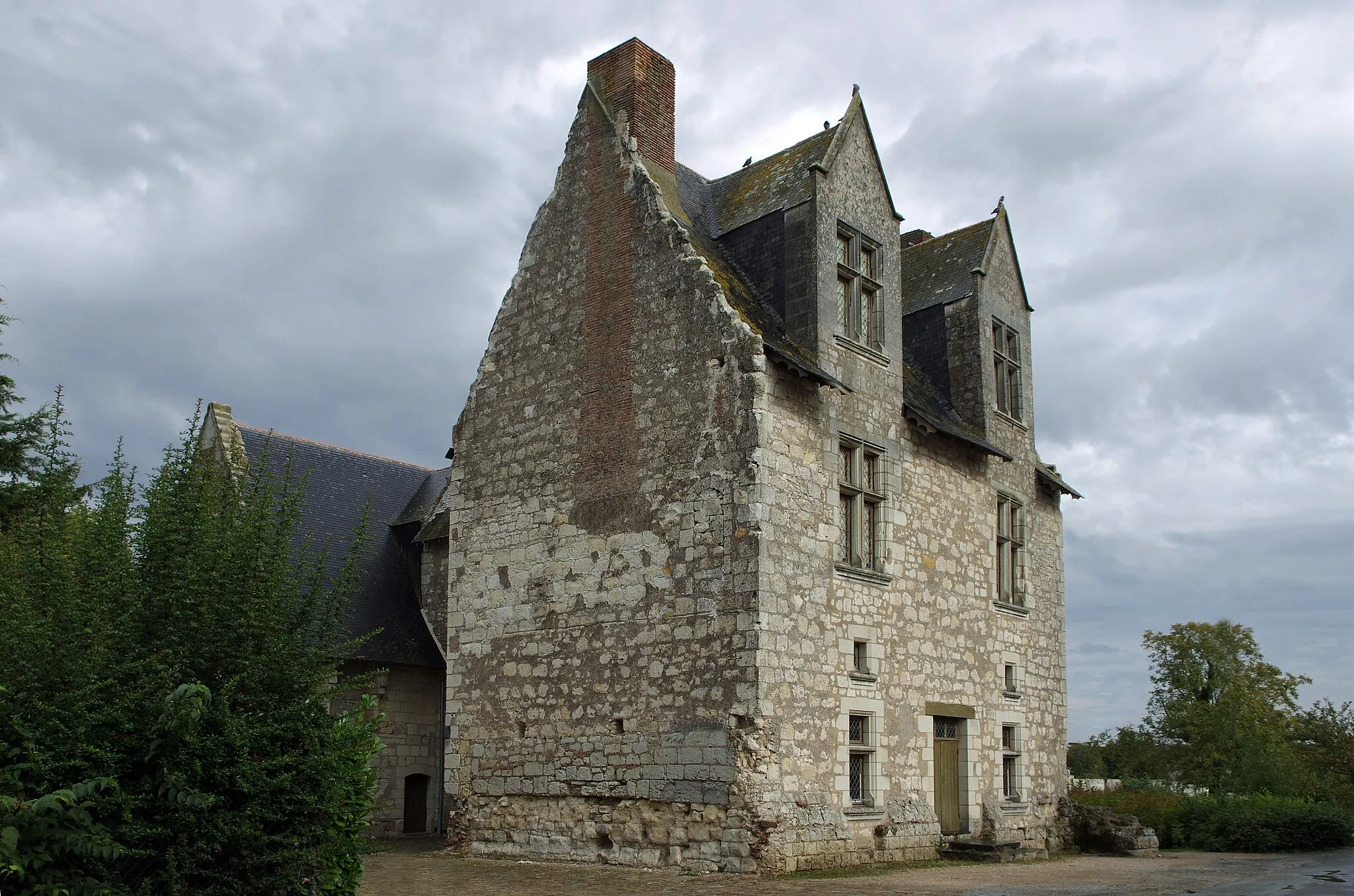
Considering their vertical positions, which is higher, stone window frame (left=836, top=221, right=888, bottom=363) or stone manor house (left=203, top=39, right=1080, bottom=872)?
stone window frame (left=836, top=221, right=888, bottom=363)

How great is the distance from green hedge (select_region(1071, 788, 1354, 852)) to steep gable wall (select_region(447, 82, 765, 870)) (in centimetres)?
1015

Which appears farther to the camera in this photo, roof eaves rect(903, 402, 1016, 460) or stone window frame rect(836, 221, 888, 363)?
roof eaves rect(903, 402, 1016, 460)

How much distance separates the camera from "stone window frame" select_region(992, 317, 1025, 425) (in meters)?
20.4

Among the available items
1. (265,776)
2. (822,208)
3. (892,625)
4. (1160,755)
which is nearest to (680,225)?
(822,208)

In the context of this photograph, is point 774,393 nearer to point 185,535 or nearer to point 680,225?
point 680,225

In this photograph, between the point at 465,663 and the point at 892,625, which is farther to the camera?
the point at 465,663

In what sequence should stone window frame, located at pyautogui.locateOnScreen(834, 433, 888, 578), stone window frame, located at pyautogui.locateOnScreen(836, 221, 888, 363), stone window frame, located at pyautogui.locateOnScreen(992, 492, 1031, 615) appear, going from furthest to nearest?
stone window frame, located at pyautogui.locateOnScreen(992, 492, 1031, 615)
stone window frame, located at pyautogui.locateOnScreen(836, 221, 888, 363)
stone window frame, located at pyautogui.locateOnScreen(834, 433, 888, 578)

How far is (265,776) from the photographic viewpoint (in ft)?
27.5

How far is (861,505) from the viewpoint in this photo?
15.8 metres

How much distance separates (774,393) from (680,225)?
2.81m

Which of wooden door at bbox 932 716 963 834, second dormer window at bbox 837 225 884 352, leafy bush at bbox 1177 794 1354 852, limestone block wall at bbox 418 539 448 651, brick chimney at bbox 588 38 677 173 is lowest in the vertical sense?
leafy bush at bbox 1177 794 1354 852

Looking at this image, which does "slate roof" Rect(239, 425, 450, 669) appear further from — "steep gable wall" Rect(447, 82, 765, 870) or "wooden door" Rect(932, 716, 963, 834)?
"wooden door" Rect(932, 716, 963, 834)

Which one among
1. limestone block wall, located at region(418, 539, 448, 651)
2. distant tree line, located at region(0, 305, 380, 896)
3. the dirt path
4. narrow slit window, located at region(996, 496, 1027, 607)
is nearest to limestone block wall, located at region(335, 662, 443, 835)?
limestone block wall, located at region(418, 539, 448, 651)

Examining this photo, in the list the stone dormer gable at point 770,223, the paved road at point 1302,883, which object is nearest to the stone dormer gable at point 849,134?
the stone dormer gable at point 770,223
